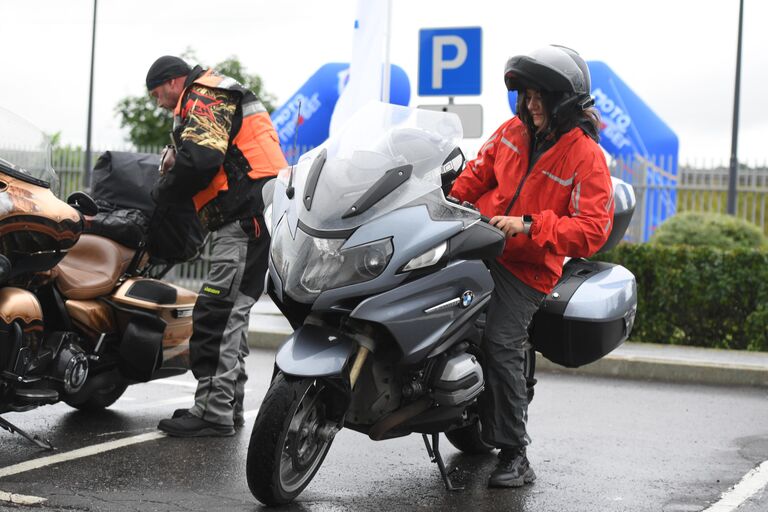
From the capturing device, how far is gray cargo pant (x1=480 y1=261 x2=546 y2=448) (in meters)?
4.68

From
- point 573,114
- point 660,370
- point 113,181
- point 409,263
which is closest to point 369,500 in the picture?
point 409,263

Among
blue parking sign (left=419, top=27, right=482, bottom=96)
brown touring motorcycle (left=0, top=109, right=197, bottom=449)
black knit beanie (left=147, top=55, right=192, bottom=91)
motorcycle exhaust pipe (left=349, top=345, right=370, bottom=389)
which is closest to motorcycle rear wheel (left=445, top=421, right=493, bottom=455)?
motorcycle exhaust pipe (left=349, top=345, right=370, bottom=389)

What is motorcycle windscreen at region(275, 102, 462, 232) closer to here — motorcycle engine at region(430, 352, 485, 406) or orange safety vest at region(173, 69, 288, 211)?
motorcycle engine at region(430, 352, 485, 406)

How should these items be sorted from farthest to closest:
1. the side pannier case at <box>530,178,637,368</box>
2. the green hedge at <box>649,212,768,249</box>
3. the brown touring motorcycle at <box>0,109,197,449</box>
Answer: the green hedge at <box>649,212,768,249</box>, the side pannier case at <box>530,178,637,368</box>, the brown touring motorcycle at <box>0,109,197,449</box>

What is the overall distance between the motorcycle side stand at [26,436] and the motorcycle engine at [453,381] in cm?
195

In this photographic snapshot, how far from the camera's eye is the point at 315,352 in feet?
13.4

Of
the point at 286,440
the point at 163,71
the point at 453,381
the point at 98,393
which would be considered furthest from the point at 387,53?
the point at 286,440

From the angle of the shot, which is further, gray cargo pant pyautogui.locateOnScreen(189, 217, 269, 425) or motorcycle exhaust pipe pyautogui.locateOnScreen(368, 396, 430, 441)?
gray cargo pant pyautogui.locateOnScreen(189, 217, 269, 425)

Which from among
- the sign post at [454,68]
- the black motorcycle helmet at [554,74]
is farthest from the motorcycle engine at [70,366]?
the sign post at [454,68]

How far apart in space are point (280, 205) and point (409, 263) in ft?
2.09

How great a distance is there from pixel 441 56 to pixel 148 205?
545cm

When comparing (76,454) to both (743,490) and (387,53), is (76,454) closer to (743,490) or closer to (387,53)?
(743,490)

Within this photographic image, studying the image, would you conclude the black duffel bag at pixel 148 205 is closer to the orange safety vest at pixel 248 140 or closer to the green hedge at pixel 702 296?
the orange safety vest at pixel 248 140

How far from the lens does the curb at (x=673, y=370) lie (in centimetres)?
853
